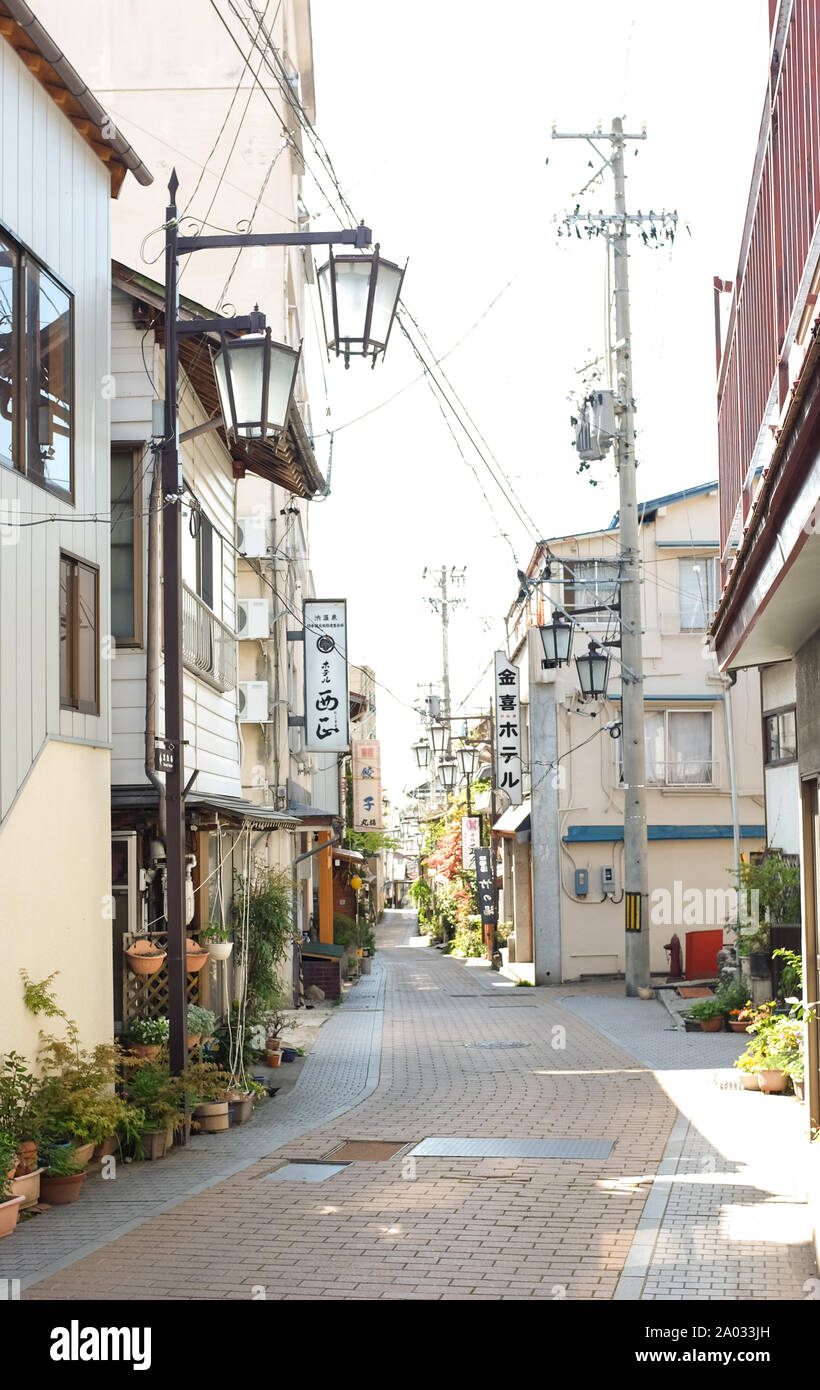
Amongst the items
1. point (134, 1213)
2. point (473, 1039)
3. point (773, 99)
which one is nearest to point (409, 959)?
point (473, 1039)

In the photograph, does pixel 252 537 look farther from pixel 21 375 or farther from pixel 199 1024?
pixel 21 375

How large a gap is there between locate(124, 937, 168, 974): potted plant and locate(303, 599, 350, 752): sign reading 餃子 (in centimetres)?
1142

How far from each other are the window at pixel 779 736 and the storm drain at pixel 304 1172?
10554 mm

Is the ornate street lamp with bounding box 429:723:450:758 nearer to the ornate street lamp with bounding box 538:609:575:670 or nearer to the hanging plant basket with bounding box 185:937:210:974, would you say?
the ornate street lamp with bounding box 538:609:575:670

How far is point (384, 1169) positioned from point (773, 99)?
7.82 metres

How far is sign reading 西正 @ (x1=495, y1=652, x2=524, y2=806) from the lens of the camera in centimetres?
3120

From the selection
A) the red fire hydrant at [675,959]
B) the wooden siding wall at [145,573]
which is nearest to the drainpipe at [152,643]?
the wooden siding wall at [145,573]

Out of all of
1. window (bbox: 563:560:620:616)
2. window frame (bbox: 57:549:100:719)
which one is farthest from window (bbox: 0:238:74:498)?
window (bbox: 563:560:620:616)

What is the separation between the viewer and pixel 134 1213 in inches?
358

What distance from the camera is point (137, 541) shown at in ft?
44.2

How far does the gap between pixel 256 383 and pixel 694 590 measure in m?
20.3

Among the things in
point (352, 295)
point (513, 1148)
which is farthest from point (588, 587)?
point (352, 295)

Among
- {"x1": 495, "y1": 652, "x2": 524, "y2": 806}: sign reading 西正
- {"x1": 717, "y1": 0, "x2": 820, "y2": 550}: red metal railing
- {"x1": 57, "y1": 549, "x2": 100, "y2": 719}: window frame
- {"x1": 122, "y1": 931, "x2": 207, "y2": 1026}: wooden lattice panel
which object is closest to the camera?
{"x1": 717, "y1": 0, "x2": 820, "y2": 550}: red metal railing
